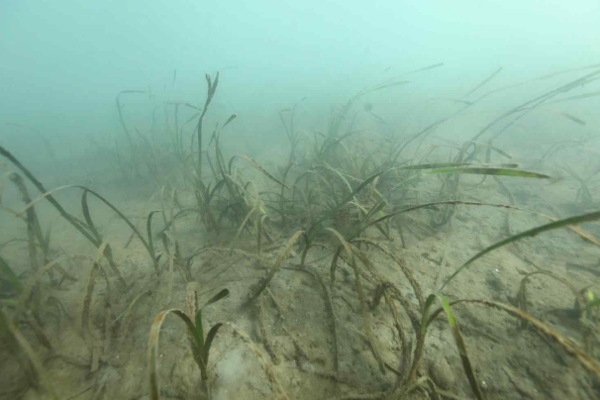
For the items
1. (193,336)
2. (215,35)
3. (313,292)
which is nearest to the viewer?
(193,336)

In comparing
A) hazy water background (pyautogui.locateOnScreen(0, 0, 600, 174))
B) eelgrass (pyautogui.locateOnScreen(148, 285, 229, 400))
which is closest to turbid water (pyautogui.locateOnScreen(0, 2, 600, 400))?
eelgrass (pyautogui.locateOnScreen(148, 285, 229, 400))

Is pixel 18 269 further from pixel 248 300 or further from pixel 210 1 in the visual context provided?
pixel 210 1

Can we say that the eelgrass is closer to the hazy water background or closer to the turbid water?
the turbid water

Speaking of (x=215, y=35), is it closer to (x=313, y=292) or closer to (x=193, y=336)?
(x=313, y=292)

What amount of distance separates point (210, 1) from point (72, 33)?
5586 centimetres

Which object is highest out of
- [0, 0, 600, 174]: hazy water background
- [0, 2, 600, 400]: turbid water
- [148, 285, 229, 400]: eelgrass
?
[0, 0, 600, 174]: hazy water background

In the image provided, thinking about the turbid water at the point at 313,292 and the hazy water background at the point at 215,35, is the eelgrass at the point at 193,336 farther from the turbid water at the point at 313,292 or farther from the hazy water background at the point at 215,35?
the hazy water background at the point at 215,35

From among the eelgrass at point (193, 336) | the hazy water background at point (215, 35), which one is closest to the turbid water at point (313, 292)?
the eelgrass at point (193, 336)

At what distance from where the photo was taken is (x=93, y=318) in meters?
1.62

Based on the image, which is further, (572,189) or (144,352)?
(572,189)

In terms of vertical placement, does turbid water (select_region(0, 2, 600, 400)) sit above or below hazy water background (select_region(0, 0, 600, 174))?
below

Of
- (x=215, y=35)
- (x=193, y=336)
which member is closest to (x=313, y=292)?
(x=193, y=336)

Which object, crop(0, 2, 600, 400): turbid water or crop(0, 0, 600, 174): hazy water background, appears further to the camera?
crop(0, 0, 600, 174): hazy water background

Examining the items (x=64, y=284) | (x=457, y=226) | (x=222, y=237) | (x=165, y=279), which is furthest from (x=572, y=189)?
(x=64, y=284)
